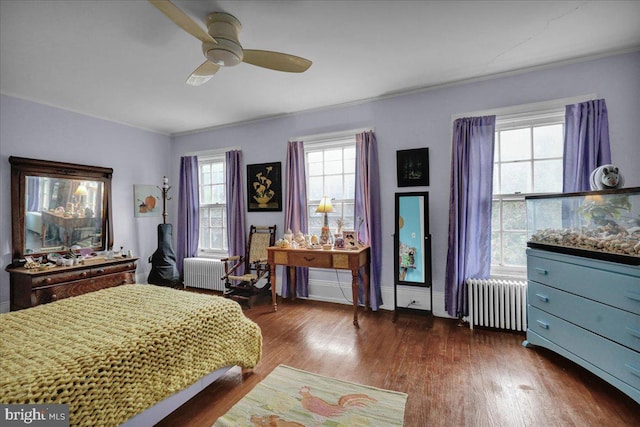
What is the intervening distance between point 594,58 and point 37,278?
6.03m

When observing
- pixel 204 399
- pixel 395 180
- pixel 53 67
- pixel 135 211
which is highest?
pixel 53 67

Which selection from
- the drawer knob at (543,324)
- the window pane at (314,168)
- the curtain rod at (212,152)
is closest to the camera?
the drawer knob at (543,324)

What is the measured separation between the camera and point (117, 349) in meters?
1.41

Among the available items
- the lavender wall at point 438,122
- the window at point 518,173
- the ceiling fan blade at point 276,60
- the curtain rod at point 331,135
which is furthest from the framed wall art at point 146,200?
the window at point 518,173

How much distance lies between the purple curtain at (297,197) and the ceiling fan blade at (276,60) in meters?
1.85

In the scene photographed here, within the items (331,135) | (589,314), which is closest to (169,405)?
(589,314)

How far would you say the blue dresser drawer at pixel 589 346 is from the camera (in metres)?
1.78

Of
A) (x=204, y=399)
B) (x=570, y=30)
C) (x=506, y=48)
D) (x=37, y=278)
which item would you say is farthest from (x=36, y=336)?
(x=570, y=30)

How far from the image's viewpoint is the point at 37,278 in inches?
119

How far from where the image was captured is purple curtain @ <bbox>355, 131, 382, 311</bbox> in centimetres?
356

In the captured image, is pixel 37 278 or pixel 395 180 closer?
pixel 37 278

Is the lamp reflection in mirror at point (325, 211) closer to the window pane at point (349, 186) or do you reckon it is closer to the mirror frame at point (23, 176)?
the window pane at point (349, 186)

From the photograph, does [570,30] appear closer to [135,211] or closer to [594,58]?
[594,58]

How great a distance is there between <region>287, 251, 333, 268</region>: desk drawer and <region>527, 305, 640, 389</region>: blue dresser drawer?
1.98 m
